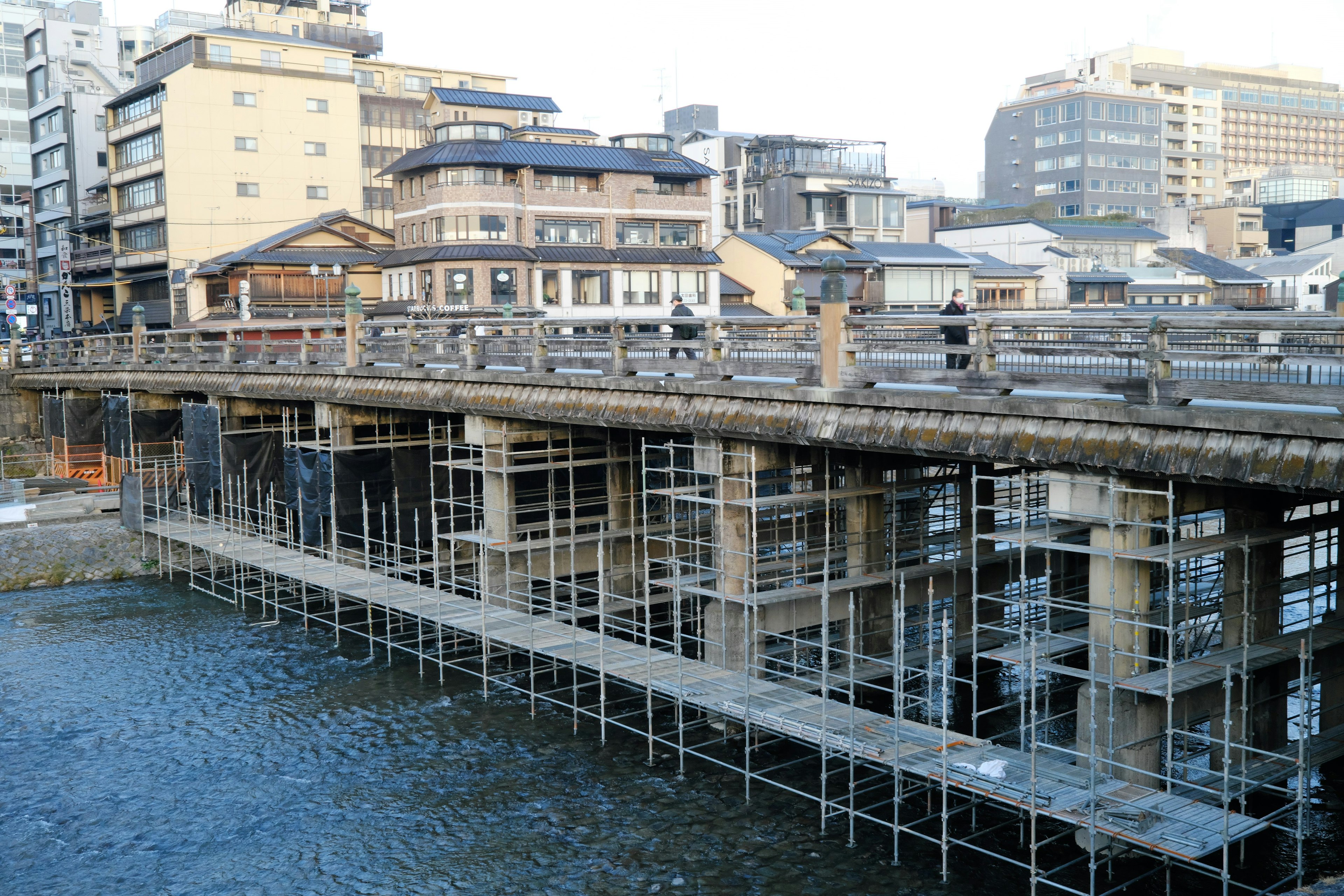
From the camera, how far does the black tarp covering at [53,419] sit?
48.0 m

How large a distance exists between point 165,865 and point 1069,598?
18153 mm

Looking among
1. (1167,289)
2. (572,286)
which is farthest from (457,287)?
(1167,289)

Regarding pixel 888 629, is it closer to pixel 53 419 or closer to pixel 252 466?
pixel 252 466

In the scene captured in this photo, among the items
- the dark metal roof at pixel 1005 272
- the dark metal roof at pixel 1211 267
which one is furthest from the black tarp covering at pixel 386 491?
the dark metal roof at pixel 1211 267

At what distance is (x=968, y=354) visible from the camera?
1678 cm

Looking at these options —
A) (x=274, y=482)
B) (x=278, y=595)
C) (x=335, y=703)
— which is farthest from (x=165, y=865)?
(x=274, y=482)

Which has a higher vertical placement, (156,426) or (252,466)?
(156,426)

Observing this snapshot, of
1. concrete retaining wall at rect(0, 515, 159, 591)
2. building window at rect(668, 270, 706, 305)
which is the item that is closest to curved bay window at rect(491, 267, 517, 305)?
building window at rect(668, 270, 706, 305)

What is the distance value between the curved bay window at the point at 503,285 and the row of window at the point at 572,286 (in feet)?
0.06

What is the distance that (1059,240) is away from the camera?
2857 inches

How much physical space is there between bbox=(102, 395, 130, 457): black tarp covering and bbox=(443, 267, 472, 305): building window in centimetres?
1866

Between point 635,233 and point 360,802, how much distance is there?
4936cm

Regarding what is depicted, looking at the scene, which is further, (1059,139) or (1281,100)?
(1281,100)

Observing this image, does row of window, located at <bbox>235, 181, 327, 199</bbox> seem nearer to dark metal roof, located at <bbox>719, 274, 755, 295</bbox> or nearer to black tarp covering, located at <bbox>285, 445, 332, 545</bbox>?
dark metal roof, located at <bbox>719, 274, 755, 295</bbox>
